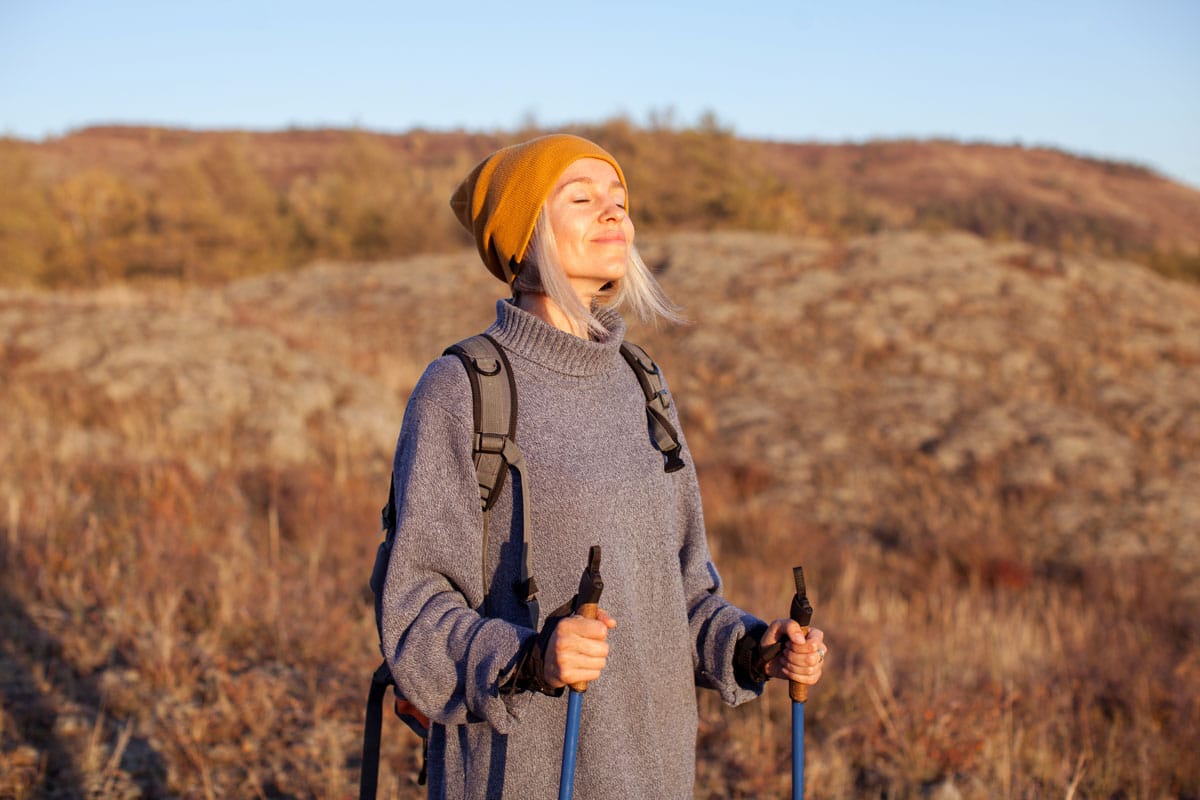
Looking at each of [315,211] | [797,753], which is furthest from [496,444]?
[315,211]

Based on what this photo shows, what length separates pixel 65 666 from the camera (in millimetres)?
4086

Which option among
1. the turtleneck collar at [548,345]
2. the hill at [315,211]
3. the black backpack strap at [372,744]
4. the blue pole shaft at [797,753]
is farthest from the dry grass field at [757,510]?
the hill at [315,211]

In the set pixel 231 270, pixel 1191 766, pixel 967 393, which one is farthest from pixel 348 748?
pixel 231 270

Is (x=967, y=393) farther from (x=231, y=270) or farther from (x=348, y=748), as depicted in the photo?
(x=231, y=270)

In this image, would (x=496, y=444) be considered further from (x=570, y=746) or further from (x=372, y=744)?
(x=372, y=744)

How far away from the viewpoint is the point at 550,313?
1.96 metres

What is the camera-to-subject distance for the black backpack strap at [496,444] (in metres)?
1.66

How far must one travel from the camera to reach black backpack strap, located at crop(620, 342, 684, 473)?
197 cm

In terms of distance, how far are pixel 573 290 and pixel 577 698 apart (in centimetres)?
81

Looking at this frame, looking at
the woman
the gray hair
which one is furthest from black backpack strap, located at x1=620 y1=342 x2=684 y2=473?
the gray hair

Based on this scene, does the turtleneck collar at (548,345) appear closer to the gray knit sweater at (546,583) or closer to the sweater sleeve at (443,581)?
the gray knit sweater at (546,583)

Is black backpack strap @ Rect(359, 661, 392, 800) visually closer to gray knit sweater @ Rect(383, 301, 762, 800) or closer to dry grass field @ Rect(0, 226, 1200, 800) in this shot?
gray knit sweater @ Rect(383, 301, 762, 800)

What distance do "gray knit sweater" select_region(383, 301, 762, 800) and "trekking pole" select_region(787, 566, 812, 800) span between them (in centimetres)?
10

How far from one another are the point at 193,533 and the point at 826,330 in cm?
1175
